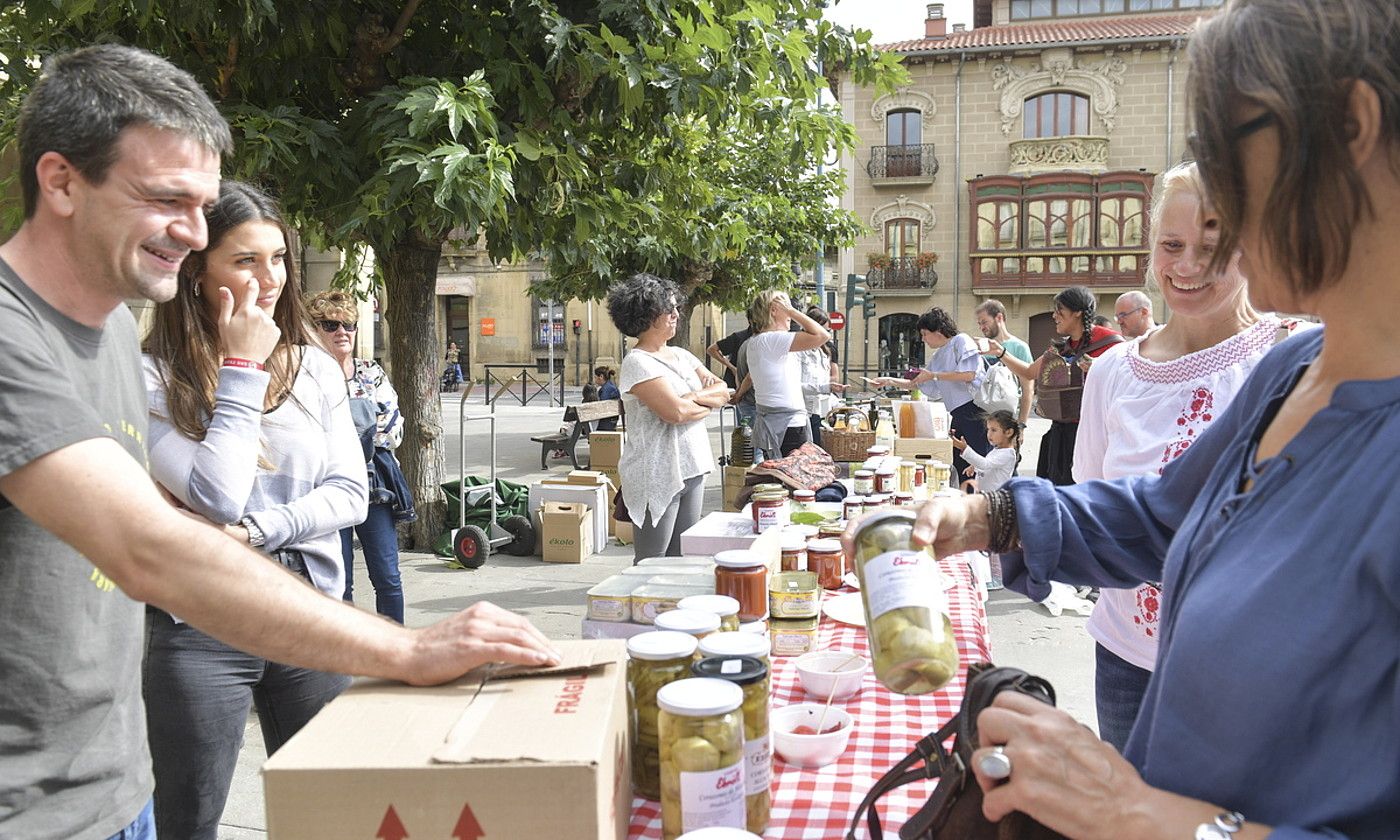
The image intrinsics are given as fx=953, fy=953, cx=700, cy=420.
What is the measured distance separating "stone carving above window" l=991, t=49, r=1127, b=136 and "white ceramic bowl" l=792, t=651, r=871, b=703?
32.0 metres

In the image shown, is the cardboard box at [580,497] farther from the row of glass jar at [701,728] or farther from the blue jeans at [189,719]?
the row of glass jar at [701,728]

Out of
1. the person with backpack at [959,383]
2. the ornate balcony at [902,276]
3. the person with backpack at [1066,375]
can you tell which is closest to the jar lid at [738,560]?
the person with backpack at [1066,375]

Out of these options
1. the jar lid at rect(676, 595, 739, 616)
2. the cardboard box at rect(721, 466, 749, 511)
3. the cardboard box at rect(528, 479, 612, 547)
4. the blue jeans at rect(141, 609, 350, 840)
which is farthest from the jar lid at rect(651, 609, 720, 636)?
the cardboard box at rect(721, 466, 749, 511)

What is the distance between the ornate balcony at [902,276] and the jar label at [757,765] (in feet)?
101

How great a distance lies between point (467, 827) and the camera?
3.90 feet

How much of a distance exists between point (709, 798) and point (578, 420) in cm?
920

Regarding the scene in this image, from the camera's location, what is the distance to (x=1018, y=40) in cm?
3033

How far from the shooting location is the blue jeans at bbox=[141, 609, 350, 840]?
2.04m

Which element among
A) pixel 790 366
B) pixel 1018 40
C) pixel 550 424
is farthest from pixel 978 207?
pixel 790 366

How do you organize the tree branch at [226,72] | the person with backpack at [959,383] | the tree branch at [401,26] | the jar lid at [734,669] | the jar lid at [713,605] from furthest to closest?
the person with backpack at [959,383], the tree branch at [401,26], the tree branch at [226,72], the jar lid at [713,605], the jar lid at [734,669]

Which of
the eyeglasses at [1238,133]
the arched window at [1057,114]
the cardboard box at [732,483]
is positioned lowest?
the cardboard box at [732,483]

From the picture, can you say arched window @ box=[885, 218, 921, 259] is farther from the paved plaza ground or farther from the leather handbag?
the leather handbag

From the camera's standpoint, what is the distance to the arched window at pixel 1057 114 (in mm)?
30688

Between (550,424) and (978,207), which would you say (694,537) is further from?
(978,207)
